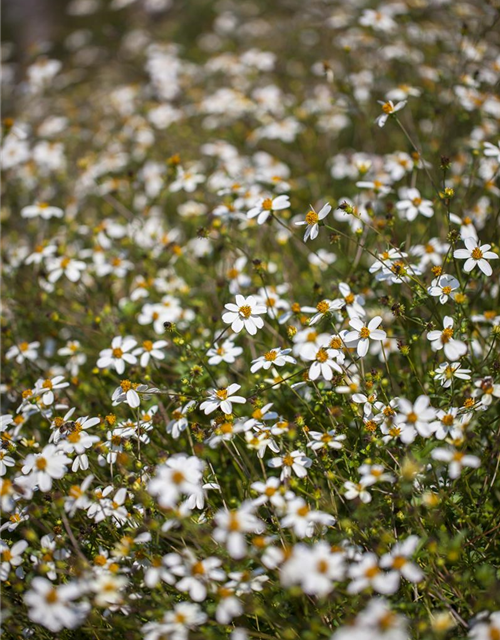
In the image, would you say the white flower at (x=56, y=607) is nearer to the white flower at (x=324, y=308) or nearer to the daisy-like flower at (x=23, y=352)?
the white flower at (x=324, y=308)

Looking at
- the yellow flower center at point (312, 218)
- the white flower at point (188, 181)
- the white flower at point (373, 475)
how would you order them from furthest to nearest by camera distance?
the white flower at point (188, 181), the yellow flower center at point (312, 218), the white flower at point (373, 475)

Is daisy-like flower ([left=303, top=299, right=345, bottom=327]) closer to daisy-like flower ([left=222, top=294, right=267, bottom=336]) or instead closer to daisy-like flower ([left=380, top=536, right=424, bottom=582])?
daisy-like flower ([left=222, top=294, right=267, bottom=336])

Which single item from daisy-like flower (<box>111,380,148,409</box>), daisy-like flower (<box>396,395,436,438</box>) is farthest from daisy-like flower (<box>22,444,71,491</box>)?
daisy-like flower (<box>396,395,436,438</box>)

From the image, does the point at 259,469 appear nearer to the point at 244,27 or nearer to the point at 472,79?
the point at 472,79

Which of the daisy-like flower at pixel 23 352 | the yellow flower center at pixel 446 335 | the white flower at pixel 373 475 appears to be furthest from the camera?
the daisy-like flower at pixel 23 352

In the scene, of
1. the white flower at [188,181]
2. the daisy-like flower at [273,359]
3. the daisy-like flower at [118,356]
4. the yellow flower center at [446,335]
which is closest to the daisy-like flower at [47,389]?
the daisy-like flower at [118,356]

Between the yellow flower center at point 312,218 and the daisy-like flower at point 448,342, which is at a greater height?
the yellow flower center at point 312,218

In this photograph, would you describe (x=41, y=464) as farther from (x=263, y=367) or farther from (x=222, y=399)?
(x=263, y=367)
